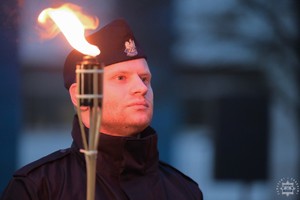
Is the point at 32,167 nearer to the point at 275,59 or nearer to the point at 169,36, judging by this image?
the point at 169,36

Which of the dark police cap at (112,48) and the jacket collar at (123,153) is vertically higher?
the dark police cap at (112,48)

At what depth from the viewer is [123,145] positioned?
2057 mm

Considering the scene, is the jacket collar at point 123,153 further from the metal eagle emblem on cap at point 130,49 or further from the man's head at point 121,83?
the metal eagle emblem on cap at point 130,49

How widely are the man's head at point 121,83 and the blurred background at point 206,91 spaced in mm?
787

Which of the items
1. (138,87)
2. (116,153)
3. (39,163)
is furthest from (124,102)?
(39,163)

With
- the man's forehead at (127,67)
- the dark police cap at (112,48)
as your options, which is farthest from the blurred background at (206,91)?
the man's forehead at (127,67)

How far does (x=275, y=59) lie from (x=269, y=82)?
0.12 meters

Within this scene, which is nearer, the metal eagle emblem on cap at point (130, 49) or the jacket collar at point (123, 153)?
the jacket collar at point (123, 153)

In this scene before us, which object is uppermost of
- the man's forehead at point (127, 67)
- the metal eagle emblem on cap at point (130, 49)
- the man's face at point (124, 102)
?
the metal eagle emblem on cap at point (130, 49)

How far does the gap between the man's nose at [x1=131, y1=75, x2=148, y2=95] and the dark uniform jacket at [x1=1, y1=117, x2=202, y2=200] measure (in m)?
0.15

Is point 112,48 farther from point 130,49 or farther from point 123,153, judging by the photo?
point 123,153

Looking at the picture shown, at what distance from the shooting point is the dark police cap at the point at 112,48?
2174 mm

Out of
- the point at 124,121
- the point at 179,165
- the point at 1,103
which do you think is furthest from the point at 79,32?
the point at 179,165

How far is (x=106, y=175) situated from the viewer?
209cm
